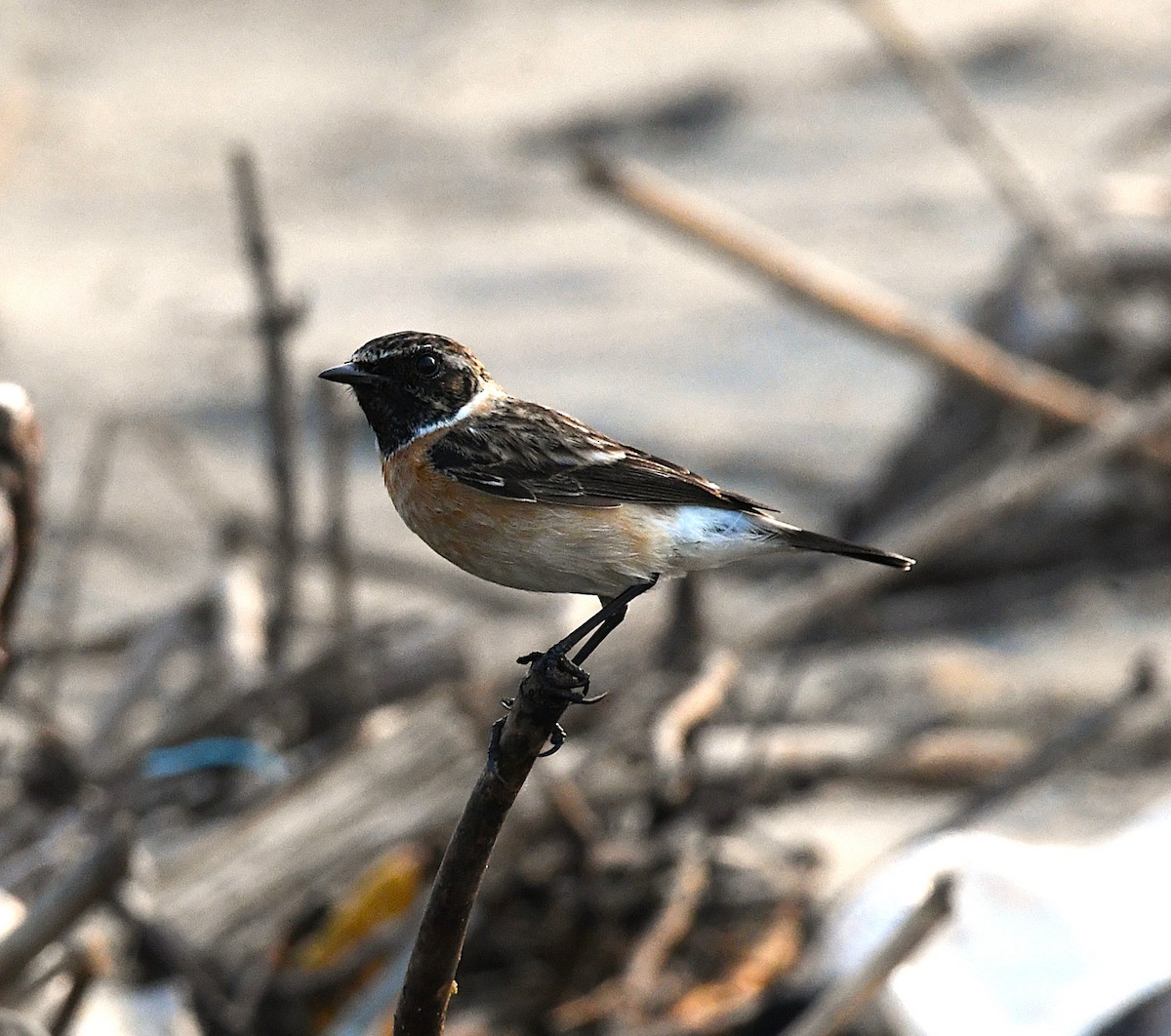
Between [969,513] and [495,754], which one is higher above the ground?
[969,513]

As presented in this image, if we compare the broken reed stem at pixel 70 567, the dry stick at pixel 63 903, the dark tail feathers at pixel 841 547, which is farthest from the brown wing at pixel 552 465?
the broken reed stem at pixel 70 567

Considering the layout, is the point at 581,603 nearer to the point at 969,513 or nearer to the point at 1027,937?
the point at 969,513

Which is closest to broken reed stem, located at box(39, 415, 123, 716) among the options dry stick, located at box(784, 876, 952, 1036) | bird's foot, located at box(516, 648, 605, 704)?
dry stick, located at box(784, 876, 952, 1036)

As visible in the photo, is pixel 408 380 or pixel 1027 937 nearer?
pixel 408 380

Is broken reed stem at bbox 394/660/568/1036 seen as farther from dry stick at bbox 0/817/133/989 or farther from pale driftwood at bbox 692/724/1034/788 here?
pale driftwood at bbox 692/724/1034/788

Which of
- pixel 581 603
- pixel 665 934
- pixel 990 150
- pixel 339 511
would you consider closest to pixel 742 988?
pixel 665 934

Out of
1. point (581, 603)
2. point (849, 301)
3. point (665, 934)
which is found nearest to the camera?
point (665, 934)

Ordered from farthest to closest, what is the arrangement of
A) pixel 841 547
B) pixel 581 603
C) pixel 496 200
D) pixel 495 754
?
pixel 496 200 → pixel 581 603 → pixel 841 547 → pixel 495 754

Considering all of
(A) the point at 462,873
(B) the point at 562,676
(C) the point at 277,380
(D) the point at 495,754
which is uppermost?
(C) the point at 277,380
